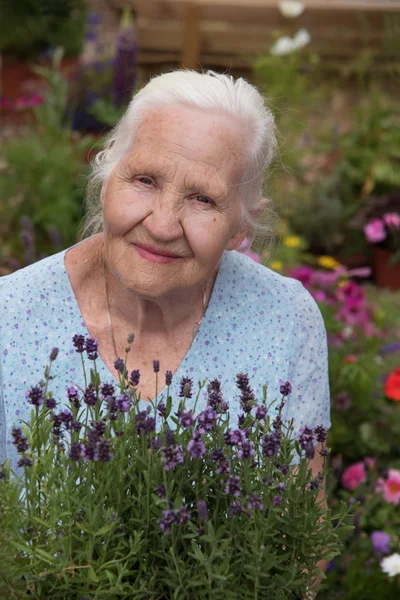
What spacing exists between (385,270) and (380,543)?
2.85m

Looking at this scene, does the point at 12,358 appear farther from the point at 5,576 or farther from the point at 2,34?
the point at 2,34

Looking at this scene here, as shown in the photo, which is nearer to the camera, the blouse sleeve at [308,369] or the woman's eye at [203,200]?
the woman's eye at [203,200]

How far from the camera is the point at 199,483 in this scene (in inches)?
51.6

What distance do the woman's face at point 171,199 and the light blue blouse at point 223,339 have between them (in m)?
0.25

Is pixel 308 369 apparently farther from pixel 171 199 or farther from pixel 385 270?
pixel 385 270

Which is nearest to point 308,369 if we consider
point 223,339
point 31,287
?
point 223,339

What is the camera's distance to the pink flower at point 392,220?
15.5ft

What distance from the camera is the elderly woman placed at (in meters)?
1.91

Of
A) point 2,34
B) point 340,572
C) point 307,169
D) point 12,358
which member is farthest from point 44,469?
point 2,34

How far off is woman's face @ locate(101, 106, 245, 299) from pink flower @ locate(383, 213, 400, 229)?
2.88m

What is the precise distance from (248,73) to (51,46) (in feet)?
5.32

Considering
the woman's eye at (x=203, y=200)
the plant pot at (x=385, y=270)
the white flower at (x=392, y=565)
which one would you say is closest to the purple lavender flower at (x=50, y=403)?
the woman's eye at (x=203, y=200)

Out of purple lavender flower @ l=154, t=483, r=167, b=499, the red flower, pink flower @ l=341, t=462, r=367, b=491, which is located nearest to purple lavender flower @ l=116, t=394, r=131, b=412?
purple lavender flower @ l=154, t=483, r=167, b=499

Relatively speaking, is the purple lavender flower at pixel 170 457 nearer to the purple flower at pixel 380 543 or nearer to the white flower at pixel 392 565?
the white flower at pixel 392 565
